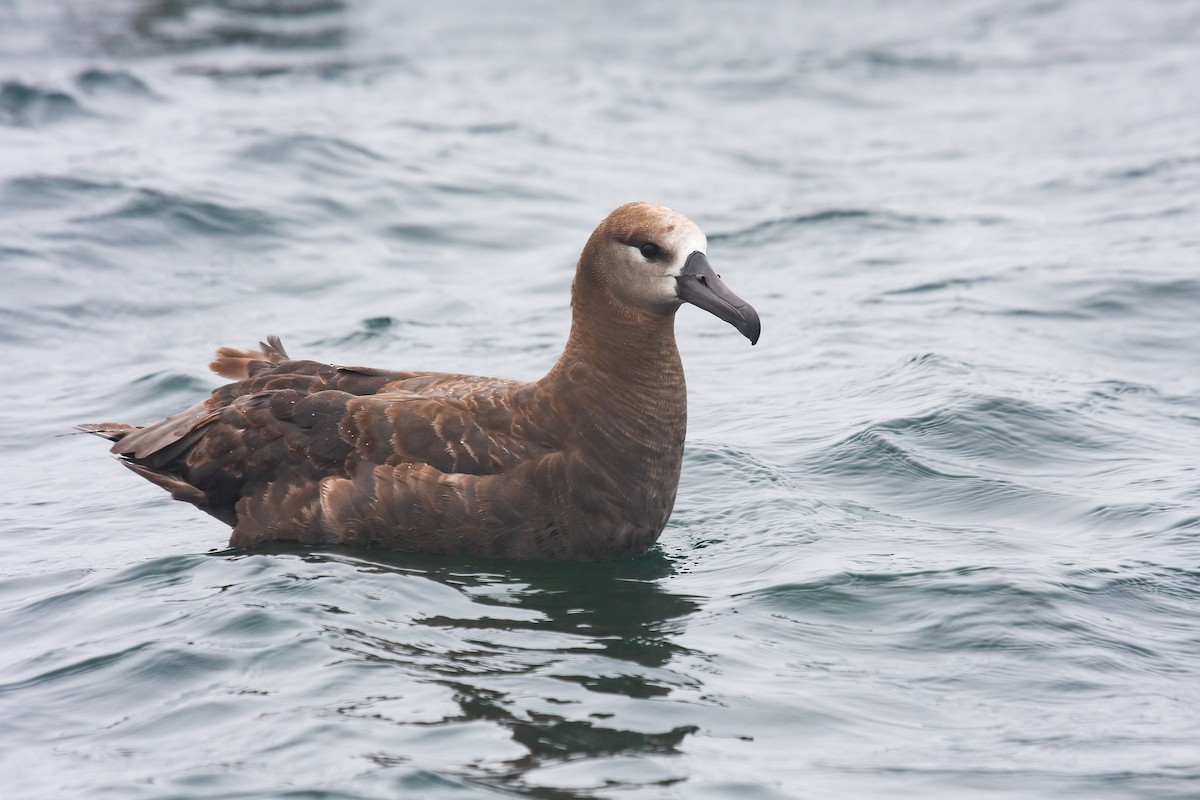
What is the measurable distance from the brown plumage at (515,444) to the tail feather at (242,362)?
0.42 meters

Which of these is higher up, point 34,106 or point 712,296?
point 34,106

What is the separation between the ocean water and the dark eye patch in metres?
1.65

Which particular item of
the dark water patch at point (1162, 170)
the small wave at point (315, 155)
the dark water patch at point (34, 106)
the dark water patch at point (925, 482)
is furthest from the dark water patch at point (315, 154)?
the dark water patch at point (925, 482)

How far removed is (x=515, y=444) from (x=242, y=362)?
1.94 m

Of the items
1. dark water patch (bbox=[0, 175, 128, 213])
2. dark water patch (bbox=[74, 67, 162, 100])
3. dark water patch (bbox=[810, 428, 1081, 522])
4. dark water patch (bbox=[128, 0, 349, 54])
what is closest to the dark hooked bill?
dark water patch (bbox=[810, 428, 1081, 522])

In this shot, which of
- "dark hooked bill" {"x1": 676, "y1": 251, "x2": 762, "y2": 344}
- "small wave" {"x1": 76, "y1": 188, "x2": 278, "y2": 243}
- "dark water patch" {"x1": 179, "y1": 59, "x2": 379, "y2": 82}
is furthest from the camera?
"dark water patch" {"x1": 179, "y1": 59, "x2": 379, "y2": 82}

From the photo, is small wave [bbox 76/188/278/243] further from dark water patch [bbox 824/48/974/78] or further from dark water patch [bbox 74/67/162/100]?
dark water patch [bbox 824/48/974/78]

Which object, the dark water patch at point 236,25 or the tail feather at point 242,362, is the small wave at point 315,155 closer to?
the dark water patch at point 236,25

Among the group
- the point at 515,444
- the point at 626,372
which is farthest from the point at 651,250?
the point at 515,444

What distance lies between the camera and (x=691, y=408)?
11.2 meters

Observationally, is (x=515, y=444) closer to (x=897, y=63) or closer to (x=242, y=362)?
(x=242, y=362)

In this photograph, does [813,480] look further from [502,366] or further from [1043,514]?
[502,366]

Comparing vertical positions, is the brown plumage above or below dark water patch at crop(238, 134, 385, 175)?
below

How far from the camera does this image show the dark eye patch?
7895mm
